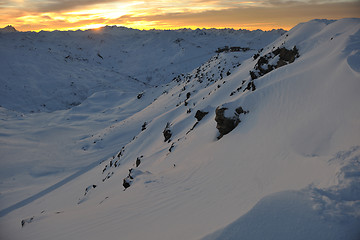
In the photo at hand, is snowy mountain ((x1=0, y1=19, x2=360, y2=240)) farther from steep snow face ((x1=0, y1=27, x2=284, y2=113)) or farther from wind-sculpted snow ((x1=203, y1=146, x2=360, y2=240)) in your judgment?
steep snow face ((x1=0, y1=27, x2=284, y2=113))

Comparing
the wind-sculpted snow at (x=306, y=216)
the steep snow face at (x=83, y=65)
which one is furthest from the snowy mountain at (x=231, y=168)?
the steep snow face at (x=83, y=65)

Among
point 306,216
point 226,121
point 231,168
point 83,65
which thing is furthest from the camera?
point 83,65

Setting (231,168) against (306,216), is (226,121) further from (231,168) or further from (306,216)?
(306,216)

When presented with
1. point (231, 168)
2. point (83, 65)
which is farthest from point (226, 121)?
point (83, 65)

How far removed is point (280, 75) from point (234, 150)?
14.9ft

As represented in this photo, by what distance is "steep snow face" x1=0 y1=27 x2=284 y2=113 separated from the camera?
129 feet

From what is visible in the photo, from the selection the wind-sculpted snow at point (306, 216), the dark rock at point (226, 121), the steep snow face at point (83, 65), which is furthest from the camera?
the steep snow face at point (83, 65)

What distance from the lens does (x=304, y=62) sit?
380 inches

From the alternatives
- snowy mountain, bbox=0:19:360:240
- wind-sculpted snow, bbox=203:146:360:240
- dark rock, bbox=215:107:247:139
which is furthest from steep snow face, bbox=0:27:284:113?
wind-sculpted snow, bbox=203:146:360:240

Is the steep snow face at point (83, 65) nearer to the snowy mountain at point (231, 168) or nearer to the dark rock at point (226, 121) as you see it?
the snowy mountain at point (231, 168)

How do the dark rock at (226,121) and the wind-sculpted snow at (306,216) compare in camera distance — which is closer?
the wind-sculpted snow at (306,216)

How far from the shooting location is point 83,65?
55969 millimetres

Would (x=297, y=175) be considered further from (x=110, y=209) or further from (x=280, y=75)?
(x=280, y=75)

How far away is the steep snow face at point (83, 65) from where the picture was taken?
39.2m
